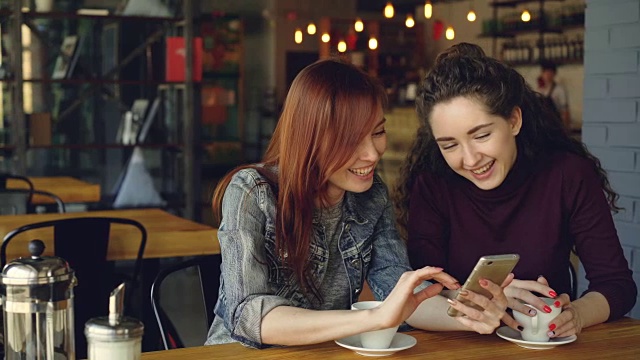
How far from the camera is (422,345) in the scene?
186 cm

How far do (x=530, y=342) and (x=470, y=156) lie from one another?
0.53 metres

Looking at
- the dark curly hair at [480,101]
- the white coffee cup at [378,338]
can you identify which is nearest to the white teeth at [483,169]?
the dark curly hair at [480,101]

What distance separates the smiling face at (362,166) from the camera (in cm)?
199

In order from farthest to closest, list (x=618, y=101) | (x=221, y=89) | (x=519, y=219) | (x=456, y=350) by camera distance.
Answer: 1. (x=221, y=89)
2. (x=618, y=101)
3. (x=519, y=219)
4. (x=456, y=350)

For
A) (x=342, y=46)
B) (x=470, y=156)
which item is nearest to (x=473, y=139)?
(x=470, y=156)

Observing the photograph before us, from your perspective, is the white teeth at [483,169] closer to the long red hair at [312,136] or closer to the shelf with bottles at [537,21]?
the long red hair at [312,136]

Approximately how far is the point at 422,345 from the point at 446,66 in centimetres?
76

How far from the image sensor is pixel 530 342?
184cm

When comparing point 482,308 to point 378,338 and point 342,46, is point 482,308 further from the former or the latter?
point 342,46

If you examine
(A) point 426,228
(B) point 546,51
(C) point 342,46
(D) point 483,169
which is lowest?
(A) point 426,228

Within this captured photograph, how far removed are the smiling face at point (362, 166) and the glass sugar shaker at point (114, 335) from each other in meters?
0.76

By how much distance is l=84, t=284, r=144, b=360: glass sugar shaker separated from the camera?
131 cm

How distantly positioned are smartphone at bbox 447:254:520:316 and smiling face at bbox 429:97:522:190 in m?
0.48

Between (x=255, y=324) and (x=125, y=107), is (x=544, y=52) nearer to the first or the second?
(x=125, y=107)
